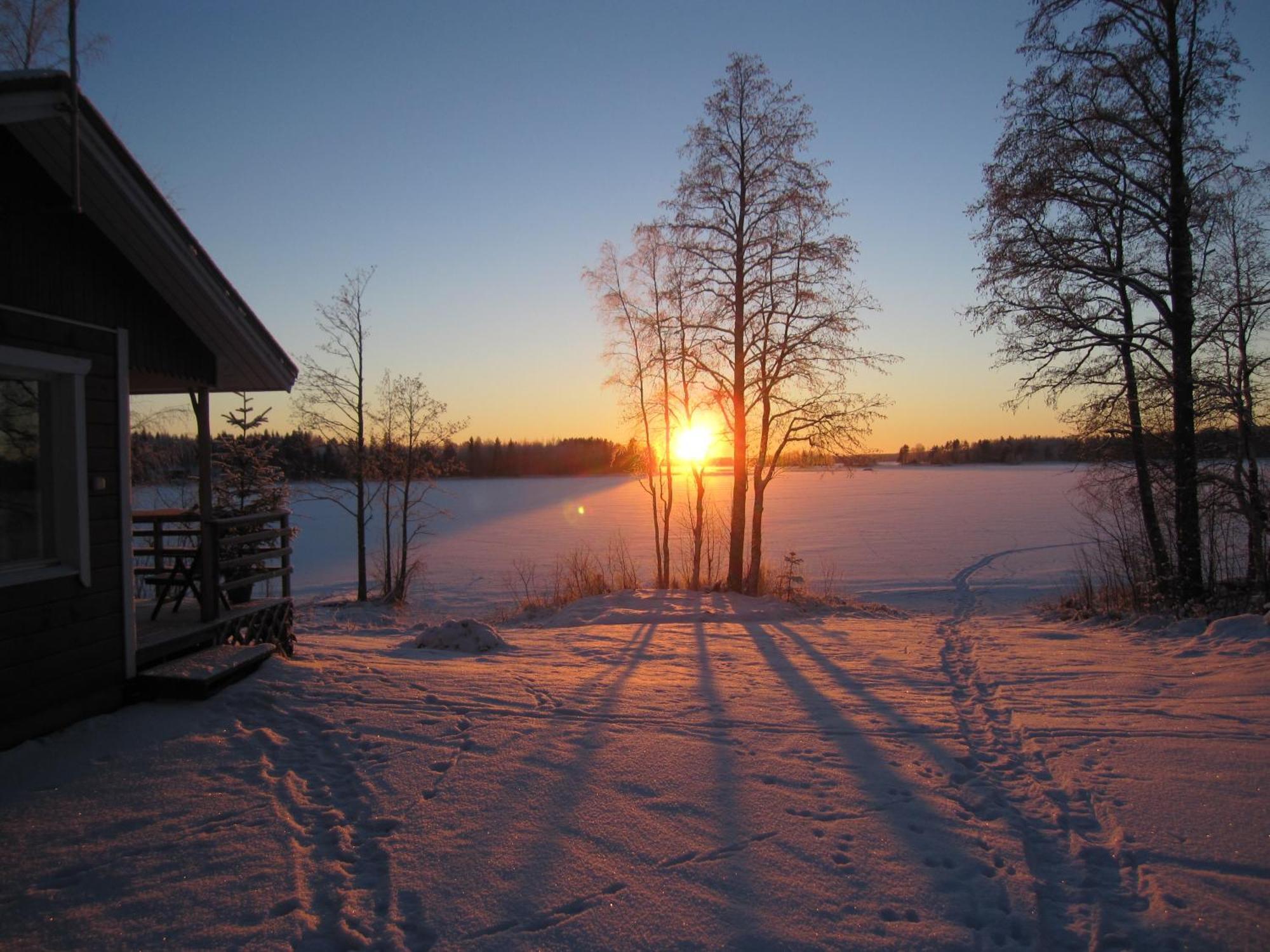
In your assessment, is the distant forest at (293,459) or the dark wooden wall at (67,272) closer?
the dark wooden wall at (67,272)

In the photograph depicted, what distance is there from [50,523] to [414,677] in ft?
10.2

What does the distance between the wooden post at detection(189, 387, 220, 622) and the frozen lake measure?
8.13 meters

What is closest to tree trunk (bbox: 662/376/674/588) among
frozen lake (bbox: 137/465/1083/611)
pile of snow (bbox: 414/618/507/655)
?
frozen lake (bbox: 137/465/1083/611)

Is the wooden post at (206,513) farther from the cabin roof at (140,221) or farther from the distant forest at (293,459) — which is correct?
the distant forest at (293,459)

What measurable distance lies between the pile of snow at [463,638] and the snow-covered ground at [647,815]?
1726mm

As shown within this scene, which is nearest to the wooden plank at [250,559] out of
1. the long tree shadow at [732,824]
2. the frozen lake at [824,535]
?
the long tree shadow at [732,824]

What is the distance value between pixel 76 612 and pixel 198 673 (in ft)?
3.24

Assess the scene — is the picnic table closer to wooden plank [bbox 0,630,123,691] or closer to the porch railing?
the porch railing

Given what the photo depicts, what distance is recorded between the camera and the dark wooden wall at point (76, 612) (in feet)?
15.1

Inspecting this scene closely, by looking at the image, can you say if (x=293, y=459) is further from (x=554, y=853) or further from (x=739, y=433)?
(x=554, y=853)

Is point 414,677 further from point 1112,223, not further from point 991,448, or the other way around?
point 991,448

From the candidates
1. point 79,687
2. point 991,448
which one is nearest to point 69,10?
point 79,687

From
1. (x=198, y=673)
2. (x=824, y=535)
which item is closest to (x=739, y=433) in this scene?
(x=198, y=673)

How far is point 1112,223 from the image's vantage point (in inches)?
489
